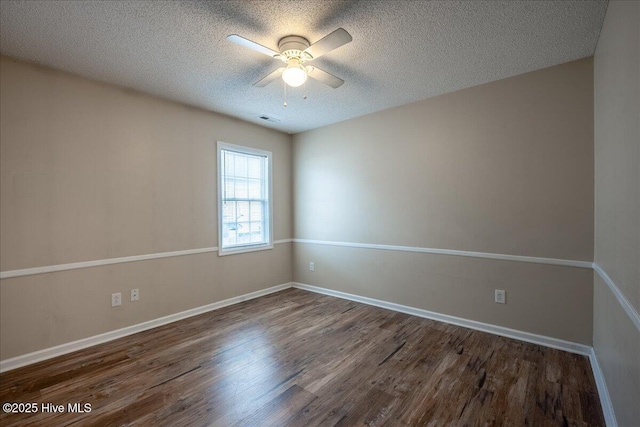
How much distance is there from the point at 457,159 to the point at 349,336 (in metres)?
2.28

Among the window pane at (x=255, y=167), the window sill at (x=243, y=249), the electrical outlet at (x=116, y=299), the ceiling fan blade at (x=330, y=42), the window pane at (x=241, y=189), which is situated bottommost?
the electrical outlet at (x=116, y=299)

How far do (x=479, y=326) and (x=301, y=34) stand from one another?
3.31 m

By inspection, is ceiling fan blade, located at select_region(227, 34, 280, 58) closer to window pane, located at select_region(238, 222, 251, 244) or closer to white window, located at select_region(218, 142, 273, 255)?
white window, located at select_region(218, 142, 273, 255)

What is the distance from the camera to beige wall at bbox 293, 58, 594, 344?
8.54 ft

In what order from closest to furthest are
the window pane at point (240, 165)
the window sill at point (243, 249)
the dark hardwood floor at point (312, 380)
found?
the dark hardwood floor at point (312, 380), the window sill at point (243, 249), the window pane at point (240, 165)

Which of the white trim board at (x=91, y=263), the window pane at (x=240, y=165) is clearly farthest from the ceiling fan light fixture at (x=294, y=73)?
the white trim board at (x=91, y=263)

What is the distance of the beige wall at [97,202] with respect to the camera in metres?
2.46

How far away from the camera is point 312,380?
7.31 feet

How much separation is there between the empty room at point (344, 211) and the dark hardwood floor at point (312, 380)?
19mm

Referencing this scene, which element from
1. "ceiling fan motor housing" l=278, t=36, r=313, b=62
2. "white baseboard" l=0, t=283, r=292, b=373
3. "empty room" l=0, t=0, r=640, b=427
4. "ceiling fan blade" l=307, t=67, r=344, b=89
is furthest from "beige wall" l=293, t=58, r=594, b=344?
"ceiling fan motor housing" l=278, t=36, r=313, b=62

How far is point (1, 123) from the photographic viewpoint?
2.39 metres

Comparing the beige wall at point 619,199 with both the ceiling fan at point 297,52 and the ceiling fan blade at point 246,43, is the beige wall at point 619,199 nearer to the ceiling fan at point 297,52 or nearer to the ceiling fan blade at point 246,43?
the ceiling fan at point 297,52

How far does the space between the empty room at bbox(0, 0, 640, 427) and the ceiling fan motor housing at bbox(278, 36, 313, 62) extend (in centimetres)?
2

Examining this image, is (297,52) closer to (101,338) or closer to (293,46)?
(293,46)
